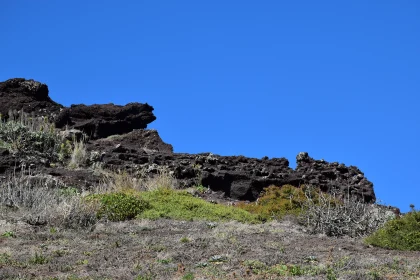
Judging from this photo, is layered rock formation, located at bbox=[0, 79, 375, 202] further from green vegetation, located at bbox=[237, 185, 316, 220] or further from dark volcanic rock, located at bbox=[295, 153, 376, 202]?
green vegetation, located at bbox=[237, 185, 316, 220]

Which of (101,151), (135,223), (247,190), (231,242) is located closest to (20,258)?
(231,242)

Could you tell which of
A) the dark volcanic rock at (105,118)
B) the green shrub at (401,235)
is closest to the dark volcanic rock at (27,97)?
the dark volcanic rock at (105,118)

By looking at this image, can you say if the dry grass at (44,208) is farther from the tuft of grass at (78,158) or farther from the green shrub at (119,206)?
the tuft of grass at (78,158)

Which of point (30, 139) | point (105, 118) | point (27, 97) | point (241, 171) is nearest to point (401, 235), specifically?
point (241, 171)

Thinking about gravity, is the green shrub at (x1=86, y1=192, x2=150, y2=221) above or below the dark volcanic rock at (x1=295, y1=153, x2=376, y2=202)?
below

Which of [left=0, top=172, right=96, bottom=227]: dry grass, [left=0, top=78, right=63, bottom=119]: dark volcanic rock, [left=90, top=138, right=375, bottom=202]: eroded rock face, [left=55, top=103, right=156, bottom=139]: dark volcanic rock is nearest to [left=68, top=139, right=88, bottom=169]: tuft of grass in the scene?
[left=90, top=138, right=375, bottom=202]: eroded rock face

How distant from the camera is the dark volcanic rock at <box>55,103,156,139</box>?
34312 millimetres

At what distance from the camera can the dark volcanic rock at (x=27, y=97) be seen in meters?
36.0

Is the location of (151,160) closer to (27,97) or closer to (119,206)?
(119,206)

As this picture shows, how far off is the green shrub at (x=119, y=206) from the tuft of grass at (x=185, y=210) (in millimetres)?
196

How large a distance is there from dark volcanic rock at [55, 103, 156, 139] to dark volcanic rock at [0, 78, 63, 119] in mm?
1361

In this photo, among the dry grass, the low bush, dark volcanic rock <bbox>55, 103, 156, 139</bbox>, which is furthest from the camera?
dark volcanic rock <bbox>55, 103, 156, 139</bbox>

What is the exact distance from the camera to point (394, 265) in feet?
38.9

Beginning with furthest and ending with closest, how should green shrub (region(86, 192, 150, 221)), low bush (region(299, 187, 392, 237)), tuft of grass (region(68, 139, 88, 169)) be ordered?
tuft of grass (region(68, 139, 88, 169))
green shrub (region(86, 192, 150, 221))
low bush (region(299, 187, 392, 237))
